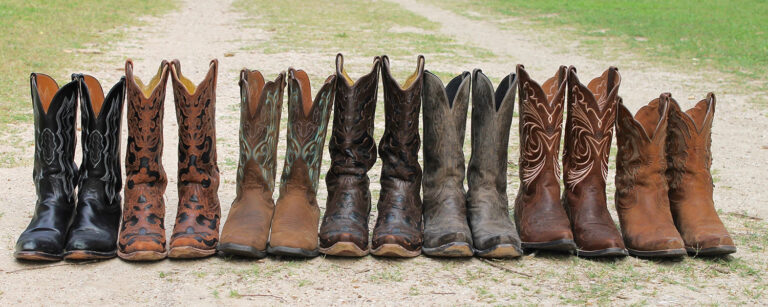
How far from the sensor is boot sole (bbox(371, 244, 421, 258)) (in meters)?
3.53

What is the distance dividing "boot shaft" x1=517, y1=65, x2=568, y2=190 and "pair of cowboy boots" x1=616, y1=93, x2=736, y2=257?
308 millimetres

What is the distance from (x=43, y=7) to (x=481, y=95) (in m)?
11.7

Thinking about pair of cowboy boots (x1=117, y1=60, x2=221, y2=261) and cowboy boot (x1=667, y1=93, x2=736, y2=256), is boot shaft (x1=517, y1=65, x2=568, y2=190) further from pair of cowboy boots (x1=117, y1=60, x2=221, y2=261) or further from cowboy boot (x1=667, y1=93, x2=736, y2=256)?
pair of cowboy boots (x1=117, y1=60, x2=221, y2=261)

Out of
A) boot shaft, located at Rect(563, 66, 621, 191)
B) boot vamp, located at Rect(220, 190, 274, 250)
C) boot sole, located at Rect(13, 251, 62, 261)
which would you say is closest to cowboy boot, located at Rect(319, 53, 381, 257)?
boot vamp, located at Rect(220, 190, 274, 250)

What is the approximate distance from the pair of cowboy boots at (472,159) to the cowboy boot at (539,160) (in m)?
0.07

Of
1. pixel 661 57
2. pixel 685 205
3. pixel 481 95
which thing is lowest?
pixel 685 205

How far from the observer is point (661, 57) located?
10656mm

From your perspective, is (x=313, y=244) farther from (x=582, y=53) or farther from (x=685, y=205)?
(x=582, y=53)

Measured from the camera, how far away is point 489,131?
12.6 feet

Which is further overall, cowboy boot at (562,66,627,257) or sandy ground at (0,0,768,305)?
cowboy boot at (562,66,627,257)

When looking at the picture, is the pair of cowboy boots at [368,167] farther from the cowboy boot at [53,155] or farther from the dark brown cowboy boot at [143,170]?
the cowboy boot at [53,155]

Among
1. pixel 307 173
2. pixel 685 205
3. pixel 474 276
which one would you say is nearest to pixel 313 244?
pixel 307 173

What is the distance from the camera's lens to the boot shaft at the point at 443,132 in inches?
150

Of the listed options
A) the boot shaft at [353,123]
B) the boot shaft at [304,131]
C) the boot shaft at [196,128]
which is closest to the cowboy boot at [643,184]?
the boot shaft at [353,123]
